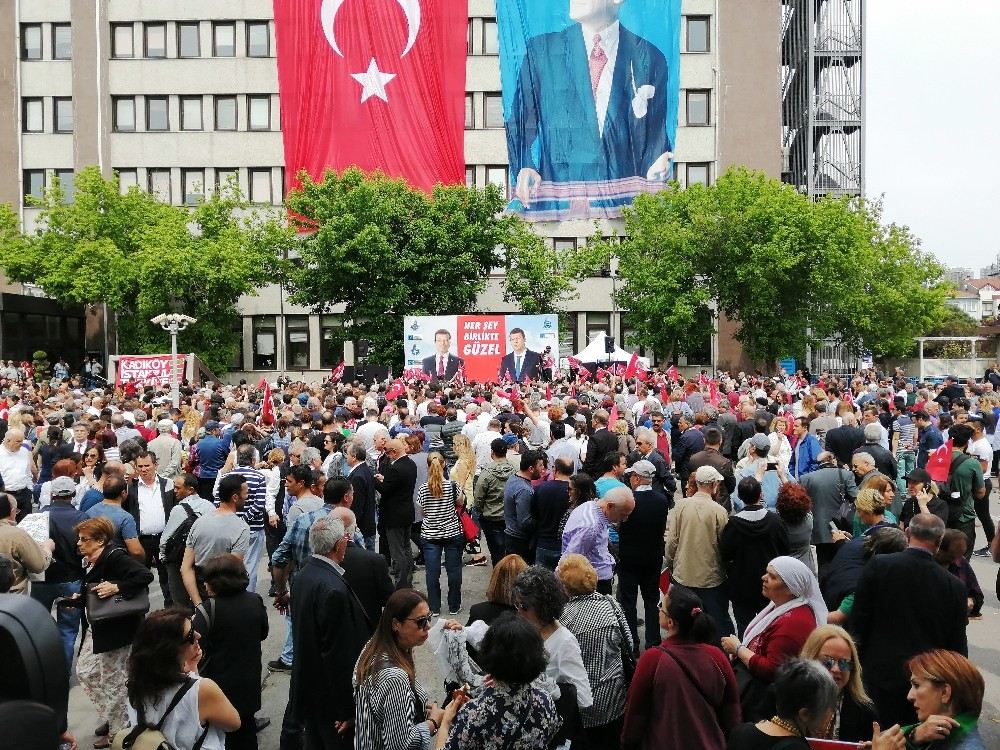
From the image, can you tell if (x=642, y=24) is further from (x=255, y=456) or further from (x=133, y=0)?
(x=255, y=456)

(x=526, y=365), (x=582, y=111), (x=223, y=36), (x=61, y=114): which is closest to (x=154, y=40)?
(x=223, y=36)

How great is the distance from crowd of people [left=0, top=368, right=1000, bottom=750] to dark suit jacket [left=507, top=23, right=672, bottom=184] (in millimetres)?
30520

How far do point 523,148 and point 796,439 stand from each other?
32371mm

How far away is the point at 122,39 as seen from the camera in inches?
1764

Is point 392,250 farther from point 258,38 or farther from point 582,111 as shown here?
point 258,38

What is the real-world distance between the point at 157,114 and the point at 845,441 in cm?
4209

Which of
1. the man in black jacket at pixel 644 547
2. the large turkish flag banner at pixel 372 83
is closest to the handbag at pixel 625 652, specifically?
the man in black jacket at pixel 644 547

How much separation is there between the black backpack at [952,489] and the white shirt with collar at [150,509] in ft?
25.8

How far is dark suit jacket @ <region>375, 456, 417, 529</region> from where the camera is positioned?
9719 mm

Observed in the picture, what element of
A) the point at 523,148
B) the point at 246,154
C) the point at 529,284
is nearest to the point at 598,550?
the point at 529,284

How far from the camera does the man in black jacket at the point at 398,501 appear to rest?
9719 mm

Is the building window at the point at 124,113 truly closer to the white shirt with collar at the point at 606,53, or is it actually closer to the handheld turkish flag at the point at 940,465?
the white shirt with collar at the point at 606,53

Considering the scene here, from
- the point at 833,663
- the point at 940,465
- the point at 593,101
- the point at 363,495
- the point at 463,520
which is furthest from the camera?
the point at 593,101

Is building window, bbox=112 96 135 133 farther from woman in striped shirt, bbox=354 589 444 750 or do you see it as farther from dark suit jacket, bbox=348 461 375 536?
woman in striped shirt, bbox=354 589 444 750
